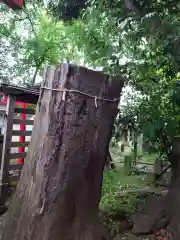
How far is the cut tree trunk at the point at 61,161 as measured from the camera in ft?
6.33

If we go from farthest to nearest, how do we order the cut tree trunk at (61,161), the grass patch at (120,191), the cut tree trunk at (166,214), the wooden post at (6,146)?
the wooden post at (6,146), the grass patch at (120,191), the cut tree trunk at (166,214), the cut tree trunk at (61,161)

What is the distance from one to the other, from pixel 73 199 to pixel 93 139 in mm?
496

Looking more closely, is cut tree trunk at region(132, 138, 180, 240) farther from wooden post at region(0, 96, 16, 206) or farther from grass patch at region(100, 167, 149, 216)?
wooden post at region(0, 96, 16, 206)

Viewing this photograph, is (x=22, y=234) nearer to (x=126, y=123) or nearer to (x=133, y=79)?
(x=126, y=123)

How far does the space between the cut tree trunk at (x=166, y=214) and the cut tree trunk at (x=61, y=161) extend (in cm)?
101

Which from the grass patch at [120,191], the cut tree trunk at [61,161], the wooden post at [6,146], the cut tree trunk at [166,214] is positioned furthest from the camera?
the wooden post at [6,146]

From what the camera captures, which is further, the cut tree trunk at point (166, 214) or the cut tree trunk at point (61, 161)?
the cut tree trunk at point (166, 214)

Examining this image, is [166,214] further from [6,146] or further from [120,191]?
[6,146]

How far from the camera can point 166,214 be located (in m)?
3.04

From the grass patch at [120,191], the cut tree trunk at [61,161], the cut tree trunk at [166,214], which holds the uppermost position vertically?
the cut tree trunk at [61,161]

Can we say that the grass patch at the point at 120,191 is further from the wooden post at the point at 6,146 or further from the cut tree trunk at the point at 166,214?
the wooden post at the point at 6,146

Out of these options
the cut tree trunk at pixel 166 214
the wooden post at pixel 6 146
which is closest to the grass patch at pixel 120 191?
the cut tree trunk at pixel 166 214

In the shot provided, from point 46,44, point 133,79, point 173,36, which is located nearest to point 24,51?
point 46,44

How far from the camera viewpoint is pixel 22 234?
1932 millimetres
